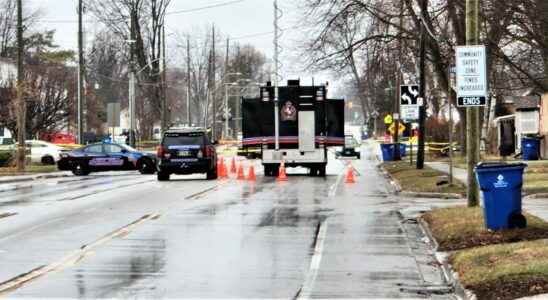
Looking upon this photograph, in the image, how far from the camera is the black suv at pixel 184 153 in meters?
32.4

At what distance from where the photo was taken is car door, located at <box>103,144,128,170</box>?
3959 cm

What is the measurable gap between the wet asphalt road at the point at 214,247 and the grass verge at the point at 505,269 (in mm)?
406

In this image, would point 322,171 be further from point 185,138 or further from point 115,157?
point 115,157

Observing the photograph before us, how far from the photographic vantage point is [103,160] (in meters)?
39.5

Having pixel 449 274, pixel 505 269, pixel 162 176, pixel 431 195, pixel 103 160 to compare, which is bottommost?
pixel 449 274

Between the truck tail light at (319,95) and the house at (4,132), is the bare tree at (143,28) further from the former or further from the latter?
the truck tail light at (319,95)

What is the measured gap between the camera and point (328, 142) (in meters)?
34.5

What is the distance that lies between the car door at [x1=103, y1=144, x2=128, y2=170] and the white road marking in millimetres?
24401

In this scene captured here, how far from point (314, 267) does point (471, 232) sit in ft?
10.7

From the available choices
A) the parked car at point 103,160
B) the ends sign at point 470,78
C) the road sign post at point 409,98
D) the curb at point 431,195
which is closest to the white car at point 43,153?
the parked car at point 103,160

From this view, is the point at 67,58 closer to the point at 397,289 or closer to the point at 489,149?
the point at 489,149

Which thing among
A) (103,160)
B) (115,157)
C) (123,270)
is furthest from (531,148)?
(123,270)

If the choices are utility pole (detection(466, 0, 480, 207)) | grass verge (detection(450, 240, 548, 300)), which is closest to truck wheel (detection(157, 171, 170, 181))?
utility pole (detection(466, 0, 480, 207))

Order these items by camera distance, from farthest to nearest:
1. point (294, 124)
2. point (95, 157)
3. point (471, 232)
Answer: point (95, 157) < point (294, 124) < point (471, 232)
